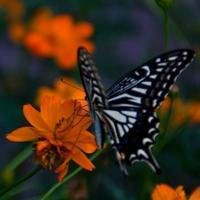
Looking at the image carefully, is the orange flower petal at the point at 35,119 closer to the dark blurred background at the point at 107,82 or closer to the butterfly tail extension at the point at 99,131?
the butterfly tail extension at the point at 99,131

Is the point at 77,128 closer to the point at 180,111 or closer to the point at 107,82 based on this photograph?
the point at 180,111

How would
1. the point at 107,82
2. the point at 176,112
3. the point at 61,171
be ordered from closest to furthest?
the point at 61,171 → the point at 176,112 → the point at 107,82

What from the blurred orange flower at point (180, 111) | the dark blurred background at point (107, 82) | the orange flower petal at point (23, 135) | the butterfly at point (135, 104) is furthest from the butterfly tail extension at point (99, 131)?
the blurred orange flower at point (180, 111)

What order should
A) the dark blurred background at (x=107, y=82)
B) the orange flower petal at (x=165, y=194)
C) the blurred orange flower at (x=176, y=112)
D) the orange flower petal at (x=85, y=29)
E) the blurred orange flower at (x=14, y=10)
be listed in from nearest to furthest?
1. the orange flower petal at (x=165, y=194)
2. the dark blurred background at (x=107, y=82)
3. the blurred orange flower at (x=176, y=112)
4. the orange flower petal at (x=85, y=29)
5. the blurred orange flower at (x=14, y=10)

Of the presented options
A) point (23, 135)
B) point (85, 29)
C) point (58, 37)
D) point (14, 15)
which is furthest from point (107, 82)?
point (23, 135)

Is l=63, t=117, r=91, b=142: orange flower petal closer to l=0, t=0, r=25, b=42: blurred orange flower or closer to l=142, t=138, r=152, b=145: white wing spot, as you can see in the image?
l=142, t=138, r=152, b=145: white wing spot
